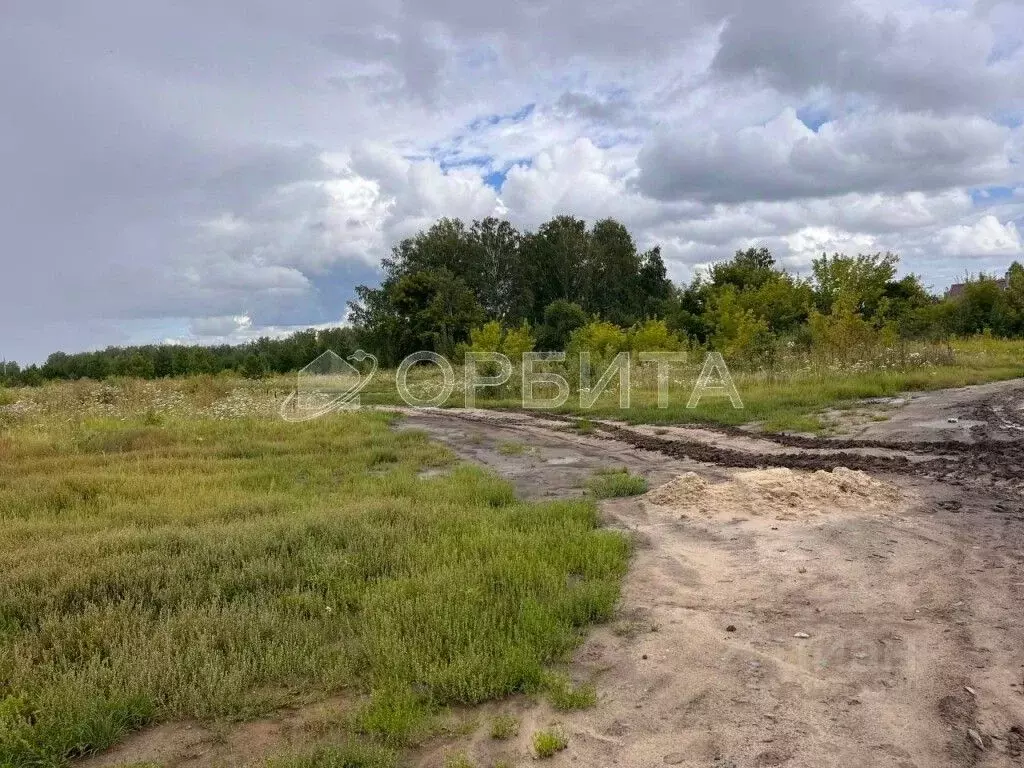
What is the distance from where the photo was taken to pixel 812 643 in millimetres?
3764

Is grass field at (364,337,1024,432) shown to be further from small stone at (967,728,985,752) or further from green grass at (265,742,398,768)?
green grass at (265,742,398,768)

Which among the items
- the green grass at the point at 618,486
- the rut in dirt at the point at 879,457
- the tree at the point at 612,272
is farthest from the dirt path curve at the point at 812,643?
the tree at the point at 612,272

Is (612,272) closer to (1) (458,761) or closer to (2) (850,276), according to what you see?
(2) (850,276)

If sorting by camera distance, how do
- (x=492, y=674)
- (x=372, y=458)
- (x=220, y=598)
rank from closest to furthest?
(x=492, y=674) < (x=220, y=598) < (x=372, y=458)

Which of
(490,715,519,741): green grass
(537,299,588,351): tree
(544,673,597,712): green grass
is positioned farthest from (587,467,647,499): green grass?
(537,299,588,351): tree

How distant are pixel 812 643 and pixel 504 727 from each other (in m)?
1.81

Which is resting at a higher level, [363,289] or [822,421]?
[363,289]

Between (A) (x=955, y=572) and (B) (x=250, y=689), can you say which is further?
(A) (x=955, y=572)

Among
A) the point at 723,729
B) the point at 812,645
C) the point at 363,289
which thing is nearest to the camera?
the point at 723,729

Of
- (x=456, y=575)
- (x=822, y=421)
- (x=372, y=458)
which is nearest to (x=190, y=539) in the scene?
(x=456, y=575)

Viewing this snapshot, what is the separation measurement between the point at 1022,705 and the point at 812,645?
3.03ft

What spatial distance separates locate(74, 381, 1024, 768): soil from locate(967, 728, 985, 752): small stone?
2 centimetres

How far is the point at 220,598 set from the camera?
15.1 ft

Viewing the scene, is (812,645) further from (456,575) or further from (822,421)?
(822,421)
